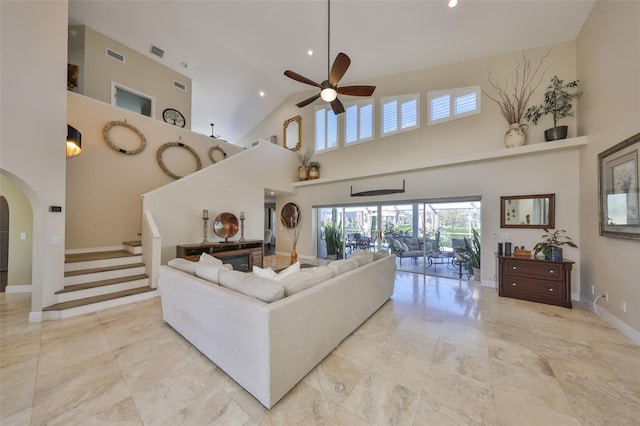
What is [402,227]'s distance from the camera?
616 cm

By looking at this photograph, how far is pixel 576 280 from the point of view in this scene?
12.8ft

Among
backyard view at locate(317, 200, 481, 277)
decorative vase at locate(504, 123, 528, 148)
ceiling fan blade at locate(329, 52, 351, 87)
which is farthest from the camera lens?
backyard view at locate(317, 200, 481, 277)

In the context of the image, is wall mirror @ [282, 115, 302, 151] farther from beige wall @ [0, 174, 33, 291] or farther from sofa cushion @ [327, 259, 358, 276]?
beige wall @ [0, 174, 33, 291]

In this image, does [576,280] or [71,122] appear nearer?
[576,280]

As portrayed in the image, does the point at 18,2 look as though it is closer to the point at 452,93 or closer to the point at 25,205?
the point at 25,205

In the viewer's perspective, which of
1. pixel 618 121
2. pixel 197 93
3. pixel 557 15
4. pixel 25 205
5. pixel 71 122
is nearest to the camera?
pixel 618 121

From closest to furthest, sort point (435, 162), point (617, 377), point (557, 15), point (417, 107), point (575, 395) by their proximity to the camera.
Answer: point (575, 395), point (617, 377), point (557, 15), point (435, 162), point (417, 107)

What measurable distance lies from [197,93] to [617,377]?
10808 mm

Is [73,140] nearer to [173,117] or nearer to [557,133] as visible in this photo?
[173,117]

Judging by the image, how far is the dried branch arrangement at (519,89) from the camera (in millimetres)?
4359

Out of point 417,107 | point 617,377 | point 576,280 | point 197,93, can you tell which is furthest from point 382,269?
point 197,93

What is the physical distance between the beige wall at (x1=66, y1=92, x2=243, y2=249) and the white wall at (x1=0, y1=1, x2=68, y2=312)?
5.96ft

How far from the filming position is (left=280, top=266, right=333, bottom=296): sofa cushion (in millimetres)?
1984

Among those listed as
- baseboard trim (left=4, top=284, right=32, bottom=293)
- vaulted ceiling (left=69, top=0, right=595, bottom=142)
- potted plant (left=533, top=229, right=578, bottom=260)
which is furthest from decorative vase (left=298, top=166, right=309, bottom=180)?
baseboard trim (left=4, top=284, right=32, bottom=293)
